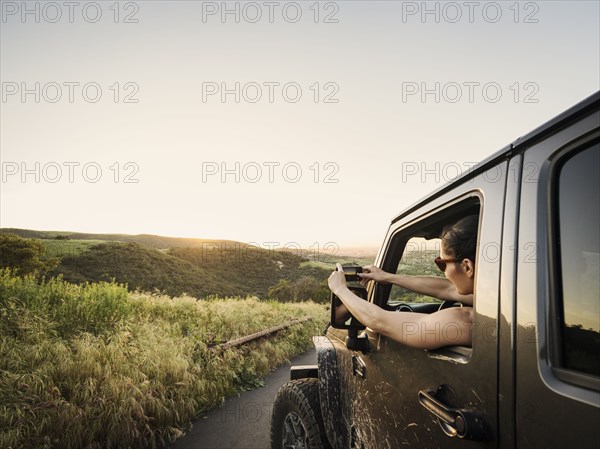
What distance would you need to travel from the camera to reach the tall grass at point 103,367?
3.89m

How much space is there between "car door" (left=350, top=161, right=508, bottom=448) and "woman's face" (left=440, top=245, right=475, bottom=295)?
20 cm

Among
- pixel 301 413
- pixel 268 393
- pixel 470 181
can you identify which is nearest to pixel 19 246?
pixel 268 393

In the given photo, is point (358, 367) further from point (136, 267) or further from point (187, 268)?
point (187, 268)

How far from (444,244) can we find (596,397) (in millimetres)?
841

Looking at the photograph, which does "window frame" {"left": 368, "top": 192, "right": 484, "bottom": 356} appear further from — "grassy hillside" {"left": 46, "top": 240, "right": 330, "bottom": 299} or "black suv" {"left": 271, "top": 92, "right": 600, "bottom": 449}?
"grassy hillside" {"left": 46, "top": 240, "right": 330, "bottom": 299}

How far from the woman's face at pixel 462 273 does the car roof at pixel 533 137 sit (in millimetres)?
300

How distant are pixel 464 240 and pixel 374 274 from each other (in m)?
0.78

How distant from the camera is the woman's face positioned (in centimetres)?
156

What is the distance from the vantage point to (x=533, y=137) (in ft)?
3.73

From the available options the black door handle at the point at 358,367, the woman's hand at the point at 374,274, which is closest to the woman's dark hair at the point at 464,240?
the woman's hand at the point at 374,274

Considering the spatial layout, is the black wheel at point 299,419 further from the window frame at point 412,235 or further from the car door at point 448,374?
the window frame at point 412,235

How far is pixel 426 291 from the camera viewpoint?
92.7 inches

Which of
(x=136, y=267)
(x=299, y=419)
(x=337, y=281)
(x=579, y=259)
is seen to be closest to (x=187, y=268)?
(x=136, y=267)

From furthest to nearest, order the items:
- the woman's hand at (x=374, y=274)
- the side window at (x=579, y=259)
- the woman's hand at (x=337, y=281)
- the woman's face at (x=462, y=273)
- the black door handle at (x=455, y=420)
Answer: the woman's hand at (x=374, y=274) → the woman's hand at (x=337, y=281) → the woman's face at (x=462, y=273) → the black door handle at (x=455, y=420) → the side window at (x=579, y=259)
